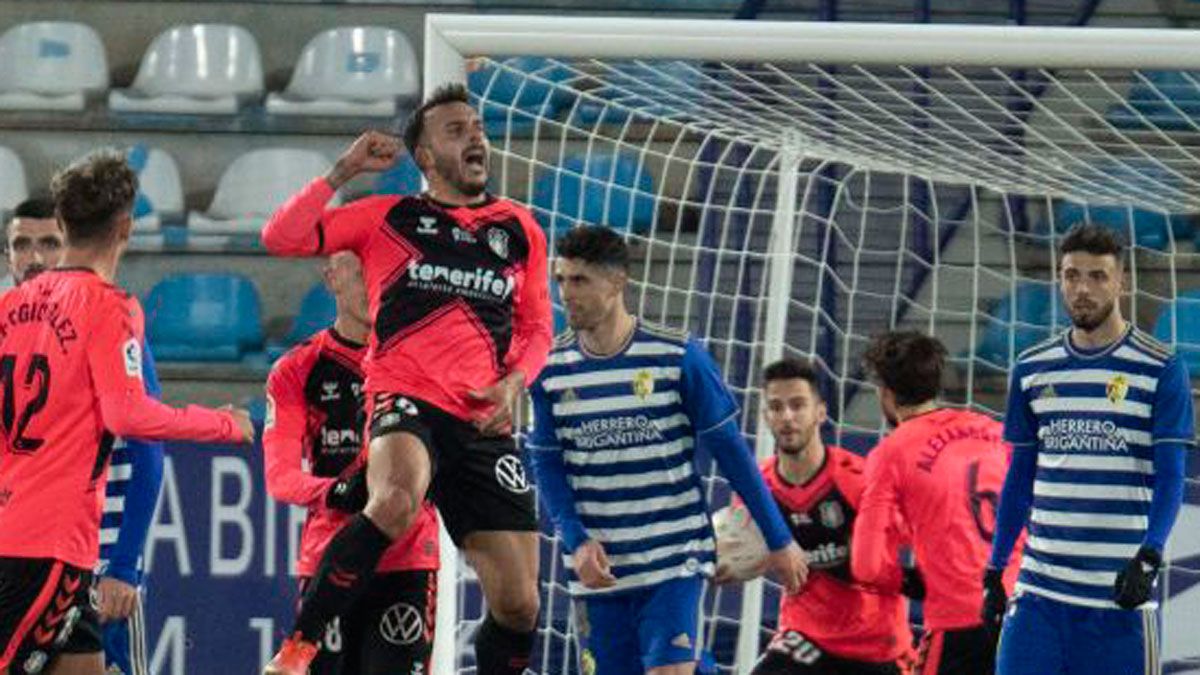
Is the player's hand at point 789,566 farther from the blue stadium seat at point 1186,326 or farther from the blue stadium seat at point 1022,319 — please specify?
the blue stadium seat at point 1186,326

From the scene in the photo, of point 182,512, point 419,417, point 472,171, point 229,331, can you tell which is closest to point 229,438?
point 419,417

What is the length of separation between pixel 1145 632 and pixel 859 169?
2886mm

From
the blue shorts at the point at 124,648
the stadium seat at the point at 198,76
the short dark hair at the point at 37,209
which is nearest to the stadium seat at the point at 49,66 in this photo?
the stadium seat at the point at 198,76

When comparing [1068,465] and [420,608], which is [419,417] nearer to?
[420,608]

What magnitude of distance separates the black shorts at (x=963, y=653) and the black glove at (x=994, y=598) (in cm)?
76

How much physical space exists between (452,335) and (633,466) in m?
1.17

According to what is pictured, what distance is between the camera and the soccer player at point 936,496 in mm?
8500

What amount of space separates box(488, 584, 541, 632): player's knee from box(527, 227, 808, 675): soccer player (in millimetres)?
740

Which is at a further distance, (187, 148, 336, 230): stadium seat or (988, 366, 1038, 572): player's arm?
(187, 148, 336, 230): stadium seat

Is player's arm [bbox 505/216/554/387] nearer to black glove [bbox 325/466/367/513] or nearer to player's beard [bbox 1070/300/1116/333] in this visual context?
black glove [bbox 325/466/367/513]

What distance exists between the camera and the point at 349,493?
7664 millimetres

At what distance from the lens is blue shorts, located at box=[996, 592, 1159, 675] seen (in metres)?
7.56

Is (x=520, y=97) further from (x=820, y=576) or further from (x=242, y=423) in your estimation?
(x=242, y=423)

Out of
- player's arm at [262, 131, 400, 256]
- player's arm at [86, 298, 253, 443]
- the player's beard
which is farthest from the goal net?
player's arm at [86, 298, 253, 443]
